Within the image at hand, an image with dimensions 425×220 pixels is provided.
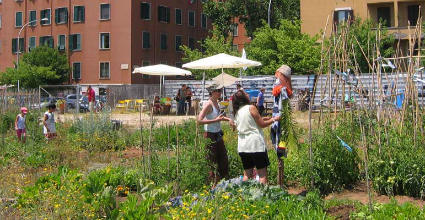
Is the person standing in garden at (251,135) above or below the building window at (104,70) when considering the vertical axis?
below

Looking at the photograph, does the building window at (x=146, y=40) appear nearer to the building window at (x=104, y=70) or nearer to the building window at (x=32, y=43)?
the building window at (x=104, y=70)

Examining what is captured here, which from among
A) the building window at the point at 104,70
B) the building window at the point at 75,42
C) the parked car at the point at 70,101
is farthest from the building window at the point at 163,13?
the parked car at the point at 70,101

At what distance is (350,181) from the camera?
25.0 feet

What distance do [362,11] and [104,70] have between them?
22.4 metres

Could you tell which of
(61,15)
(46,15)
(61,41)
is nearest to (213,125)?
(61,41)

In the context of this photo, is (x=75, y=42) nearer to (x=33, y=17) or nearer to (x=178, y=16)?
(x=33, y=17)

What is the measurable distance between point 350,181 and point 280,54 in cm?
2569

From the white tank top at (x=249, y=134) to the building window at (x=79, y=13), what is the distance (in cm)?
4386

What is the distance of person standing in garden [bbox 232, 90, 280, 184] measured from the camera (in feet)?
23.0

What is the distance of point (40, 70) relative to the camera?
151 feet

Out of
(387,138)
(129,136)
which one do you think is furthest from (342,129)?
(129,136)

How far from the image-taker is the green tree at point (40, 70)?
46.0 m

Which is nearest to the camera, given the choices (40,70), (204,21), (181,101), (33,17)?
(181,101)

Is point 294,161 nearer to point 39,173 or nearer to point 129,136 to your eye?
point 39,173
